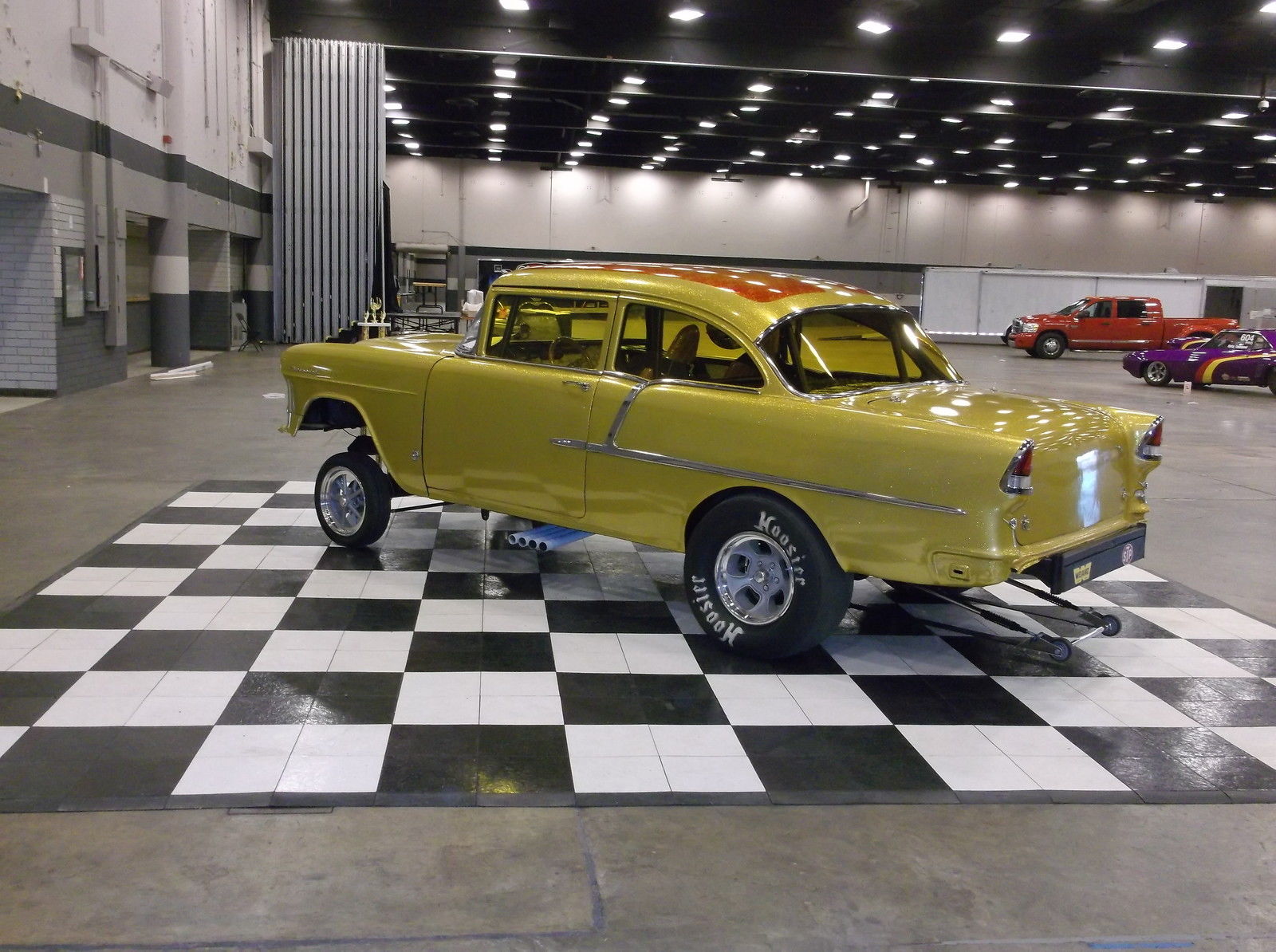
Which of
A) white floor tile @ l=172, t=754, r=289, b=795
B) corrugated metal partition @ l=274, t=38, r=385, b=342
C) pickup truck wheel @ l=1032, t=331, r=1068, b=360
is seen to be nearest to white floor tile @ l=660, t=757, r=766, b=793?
white floor tile @ l=172, t=754, r=289, b=795

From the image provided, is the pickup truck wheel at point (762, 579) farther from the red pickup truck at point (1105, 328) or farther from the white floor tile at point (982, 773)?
the red pickup truck at point (1105, 328)

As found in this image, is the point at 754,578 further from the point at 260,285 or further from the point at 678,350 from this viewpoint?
the point at 260,285

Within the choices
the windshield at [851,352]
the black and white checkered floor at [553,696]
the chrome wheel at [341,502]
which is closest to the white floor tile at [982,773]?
the black and white checkered floor at [553,696]

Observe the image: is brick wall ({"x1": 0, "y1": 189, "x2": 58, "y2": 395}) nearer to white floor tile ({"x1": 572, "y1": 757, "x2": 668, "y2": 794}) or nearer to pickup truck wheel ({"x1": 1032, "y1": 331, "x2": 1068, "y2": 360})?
white floor tile ({"x1": 572, "y1": 757, "x2": 668, "y2": 794})

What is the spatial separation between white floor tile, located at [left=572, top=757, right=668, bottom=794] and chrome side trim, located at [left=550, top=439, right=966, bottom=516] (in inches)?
50.4

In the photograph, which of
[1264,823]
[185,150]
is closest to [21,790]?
[1264,823]

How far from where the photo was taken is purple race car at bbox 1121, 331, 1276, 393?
1962 cm

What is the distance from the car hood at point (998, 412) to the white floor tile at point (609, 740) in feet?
4.76

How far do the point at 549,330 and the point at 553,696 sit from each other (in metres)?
1.97

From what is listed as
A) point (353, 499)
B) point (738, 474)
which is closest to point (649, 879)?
point (738, 474)

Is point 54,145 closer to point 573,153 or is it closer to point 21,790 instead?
point 21,790

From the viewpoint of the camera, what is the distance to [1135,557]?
15.5 ft

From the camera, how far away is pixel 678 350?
4.90m

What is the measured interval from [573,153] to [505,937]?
107 ft
